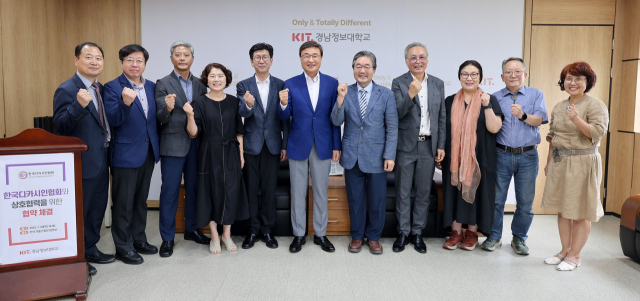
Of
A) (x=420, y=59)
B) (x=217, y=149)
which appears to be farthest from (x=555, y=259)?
(x=217, y=149)

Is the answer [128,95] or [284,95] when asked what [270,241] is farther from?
[128,95]

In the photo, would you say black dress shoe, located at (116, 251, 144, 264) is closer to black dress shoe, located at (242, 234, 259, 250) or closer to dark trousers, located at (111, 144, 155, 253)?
dark trousers, located at (111, 144, 155, 253)

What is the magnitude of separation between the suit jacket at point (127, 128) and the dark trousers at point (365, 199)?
5.32ft

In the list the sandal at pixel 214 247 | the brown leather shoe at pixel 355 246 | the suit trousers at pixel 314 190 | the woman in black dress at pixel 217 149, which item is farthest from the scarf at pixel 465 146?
the sandal at pixel 214 247

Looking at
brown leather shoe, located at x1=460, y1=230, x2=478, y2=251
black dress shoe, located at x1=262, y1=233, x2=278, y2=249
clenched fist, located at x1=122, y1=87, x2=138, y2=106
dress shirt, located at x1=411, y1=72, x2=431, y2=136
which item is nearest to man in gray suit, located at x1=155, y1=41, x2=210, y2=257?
clenched fist, located at x1=122, y1=87, x2=138, y2=106

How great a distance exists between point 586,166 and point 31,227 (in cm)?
374

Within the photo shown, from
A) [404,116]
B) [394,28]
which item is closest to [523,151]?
[404,116]

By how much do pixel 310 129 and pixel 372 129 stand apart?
1.63 feet

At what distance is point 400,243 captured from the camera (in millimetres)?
3555

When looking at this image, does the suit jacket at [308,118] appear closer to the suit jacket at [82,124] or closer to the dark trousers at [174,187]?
the dark trousers at [174,187]

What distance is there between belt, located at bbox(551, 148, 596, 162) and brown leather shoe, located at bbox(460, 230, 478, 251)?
93cm

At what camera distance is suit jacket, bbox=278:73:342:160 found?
334 centimetres

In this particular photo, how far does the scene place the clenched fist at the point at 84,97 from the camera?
268cm

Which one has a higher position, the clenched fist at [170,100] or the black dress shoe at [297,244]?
the clenched fist at [170,100]
